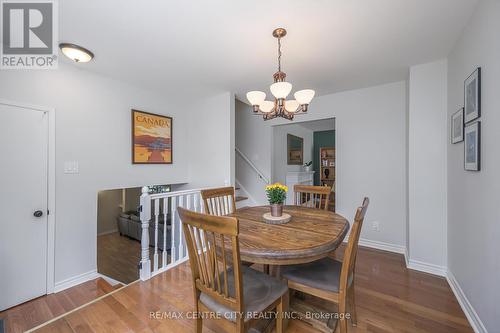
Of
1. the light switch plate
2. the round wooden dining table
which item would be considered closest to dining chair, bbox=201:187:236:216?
the round wooden dining table

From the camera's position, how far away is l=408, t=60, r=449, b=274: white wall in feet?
7.49

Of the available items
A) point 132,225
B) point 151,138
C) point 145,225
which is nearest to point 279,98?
point 145,225

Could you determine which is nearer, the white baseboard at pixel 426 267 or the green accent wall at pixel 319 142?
the white baseboard at pixel 426 267

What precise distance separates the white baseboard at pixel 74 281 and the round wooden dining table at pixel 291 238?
206 cm

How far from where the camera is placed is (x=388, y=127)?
2969 millimetres

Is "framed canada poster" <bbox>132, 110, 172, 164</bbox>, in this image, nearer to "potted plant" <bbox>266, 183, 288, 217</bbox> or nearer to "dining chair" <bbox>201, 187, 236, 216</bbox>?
"dining chair" <bbox>201, 187, 236, 216</bbox>

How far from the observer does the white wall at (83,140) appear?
2232 mm

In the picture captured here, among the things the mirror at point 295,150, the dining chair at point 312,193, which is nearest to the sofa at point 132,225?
the dining chair at point 312,193

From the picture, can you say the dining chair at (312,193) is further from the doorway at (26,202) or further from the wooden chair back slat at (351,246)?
the doorway at (26,202)

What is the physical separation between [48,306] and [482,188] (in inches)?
149

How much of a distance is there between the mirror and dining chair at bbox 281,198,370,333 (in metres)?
3.77

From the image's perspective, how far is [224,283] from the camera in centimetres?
113

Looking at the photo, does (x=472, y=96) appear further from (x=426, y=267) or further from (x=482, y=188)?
(x=426, y=267)

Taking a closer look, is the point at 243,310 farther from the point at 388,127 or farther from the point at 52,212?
the point at 388,127
